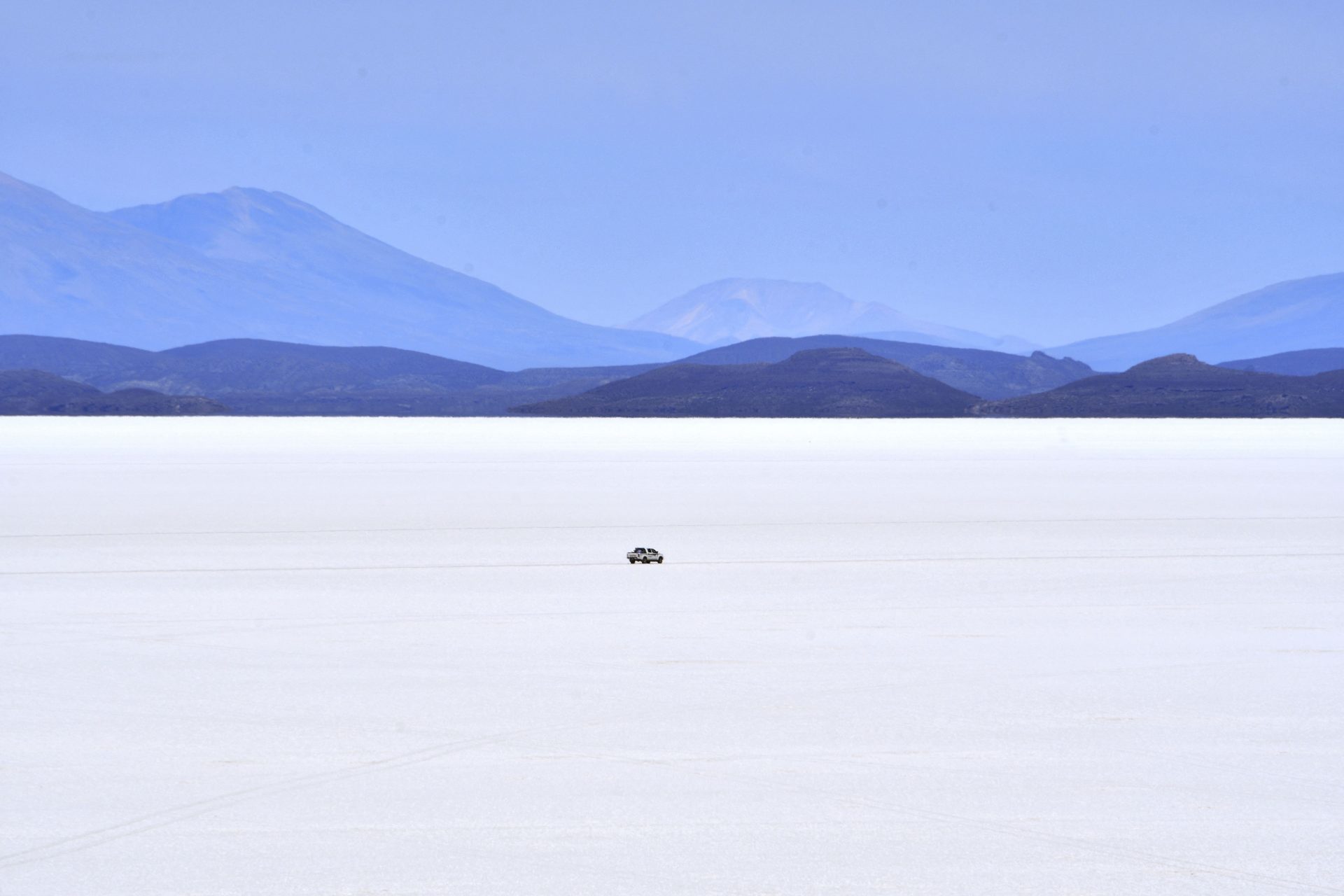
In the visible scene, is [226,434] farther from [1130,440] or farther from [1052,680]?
[1052,680]

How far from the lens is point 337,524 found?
64.1 ft

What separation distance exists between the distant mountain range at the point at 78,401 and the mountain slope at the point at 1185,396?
3279 inches

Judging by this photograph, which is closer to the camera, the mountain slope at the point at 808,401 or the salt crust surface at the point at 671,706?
the salt crust surface at the point at 671,706

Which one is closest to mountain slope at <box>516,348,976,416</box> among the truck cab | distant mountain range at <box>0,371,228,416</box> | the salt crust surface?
distant mountain range at <box>0,371,228,416</box>

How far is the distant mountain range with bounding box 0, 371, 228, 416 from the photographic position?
161 m

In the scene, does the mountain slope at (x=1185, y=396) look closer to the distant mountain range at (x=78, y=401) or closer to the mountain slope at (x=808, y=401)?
the mountain slope at (x=808, y=401)

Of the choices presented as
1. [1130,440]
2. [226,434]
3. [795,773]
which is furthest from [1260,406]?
[795,773]

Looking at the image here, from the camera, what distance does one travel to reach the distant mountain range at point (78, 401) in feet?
528

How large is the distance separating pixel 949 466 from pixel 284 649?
2658 centimetres

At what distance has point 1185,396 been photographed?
168 metres

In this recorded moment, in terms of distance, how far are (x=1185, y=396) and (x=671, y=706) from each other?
169 metres

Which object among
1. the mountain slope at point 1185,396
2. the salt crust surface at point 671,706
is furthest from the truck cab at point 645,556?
the mountain slope at point 1185,396

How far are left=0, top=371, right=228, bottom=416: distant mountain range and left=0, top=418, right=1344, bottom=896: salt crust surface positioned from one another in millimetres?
140293

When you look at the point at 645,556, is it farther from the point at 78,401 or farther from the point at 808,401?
the point at 808,401
